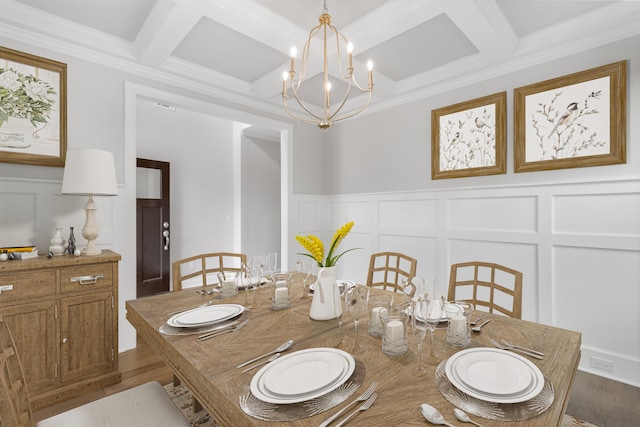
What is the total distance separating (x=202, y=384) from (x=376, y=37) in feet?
7.91

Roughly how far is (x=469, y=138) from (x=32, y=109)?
3611 millimetres

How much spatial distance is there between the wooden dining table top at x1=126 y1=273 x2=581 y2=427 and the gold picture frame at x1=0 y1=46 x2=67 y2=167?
5.38ft

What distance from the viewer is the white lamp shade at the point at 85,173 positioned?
80.4 inches

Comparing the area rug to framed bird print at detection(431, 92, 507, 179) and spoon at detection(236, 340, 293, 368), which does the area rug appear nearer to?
spoon at detection(236, 340, 293, 368)

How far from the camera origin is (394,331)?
1.02 meters

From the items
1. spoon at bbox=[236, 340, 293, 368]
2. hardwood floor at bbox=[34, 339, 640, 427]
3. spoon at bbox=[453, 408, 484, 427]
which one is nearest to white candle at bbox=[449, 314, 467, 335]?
spoon at bbox=[453, 408, 484, 427]

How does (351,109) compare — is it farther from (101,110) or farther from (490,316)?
(490,316)

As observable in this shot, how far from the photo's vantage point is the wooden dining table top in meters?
0.72

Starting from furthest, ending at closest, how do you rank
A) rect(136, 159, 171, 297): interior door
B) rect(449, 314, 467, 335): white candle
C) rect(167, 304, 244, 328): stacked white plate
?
rect(136, 159, 171, 297): interior door, rect(167, 304, 244, 328): stacked white plate, rect(449, 314, 467, 335): white candle

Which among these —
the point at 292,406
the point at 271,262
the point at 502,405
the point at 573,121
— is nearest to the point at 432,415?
the point at 502,405

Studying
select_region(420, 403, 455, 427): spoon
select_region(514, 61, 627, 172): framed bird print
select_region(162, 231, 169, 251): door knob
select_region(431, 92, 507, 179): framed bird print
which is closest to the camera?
select_region(420, 403, 455, 427): spoon

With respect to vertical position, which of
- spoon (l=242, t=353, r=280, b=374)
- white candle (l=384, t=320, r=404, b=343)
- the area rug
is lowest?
the area rug

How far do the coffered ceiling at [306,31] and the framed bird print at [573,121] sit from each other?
252mm

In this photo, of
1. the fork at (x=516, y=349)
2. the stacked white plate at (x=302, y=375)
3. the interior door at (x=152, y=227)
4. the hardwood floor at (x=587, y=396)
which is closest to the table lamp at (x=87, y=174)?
Answer: the hardwood floor at (x=587, y=396)
